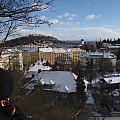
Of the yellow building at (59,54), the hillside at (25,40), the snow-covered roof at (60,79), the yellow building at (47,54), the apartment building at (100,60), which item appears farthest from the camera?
the yellow building at (59,54)

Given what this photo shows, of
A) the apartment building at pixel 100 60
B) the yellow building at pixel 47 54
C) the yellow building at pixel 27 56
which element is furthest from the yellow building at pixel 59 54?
the yellow building at pixel 27 56

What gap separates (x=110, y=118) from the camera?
22469 mm

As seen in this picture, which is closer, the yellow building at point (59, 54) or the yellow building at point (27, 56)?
the yellow building at point (27, 56)

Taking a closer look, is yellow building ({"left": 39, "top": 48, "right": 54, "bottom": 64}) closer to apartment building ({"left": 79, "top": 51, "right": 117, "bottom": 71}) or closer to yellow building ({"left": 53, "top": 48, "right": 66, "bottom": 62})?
yellow building ({"left": 53, "top": 48, "right": 66, "bottom": 62})

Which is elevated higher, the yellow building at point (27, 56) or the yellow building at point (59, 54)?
the yellow building at point (27, 56)

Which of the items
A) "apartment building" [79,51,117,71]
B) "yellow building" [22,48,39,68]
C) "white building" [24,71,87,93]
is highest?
"yellow building" [22,48,39,68]

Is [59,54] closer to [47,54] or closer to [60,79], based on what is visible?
[47,54]

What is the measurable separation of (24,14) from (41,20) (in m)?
0.25

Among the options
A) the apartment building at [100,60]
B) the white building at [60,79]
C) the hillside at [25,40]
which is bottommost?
the apartment building at [100,60]

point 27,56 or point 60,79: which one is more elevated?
point 27,56

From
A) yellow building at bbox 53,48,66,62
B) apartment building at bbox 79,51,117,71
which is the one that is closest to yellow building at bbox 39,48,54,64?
yellow building at bbox 53,48,66,62

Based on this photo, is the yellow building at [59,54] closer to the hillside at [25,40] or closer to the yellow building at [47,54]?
the yellow building at [47,54]

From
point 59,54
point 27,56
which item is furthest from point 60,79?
point 59,54

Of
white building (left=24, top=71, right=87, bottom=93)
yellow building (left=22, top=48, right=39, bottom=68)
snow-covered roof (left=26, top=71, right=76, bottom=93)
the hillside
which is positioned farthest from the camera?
snow-covered roof (left=26, top=71, right=76, bottom=93)
